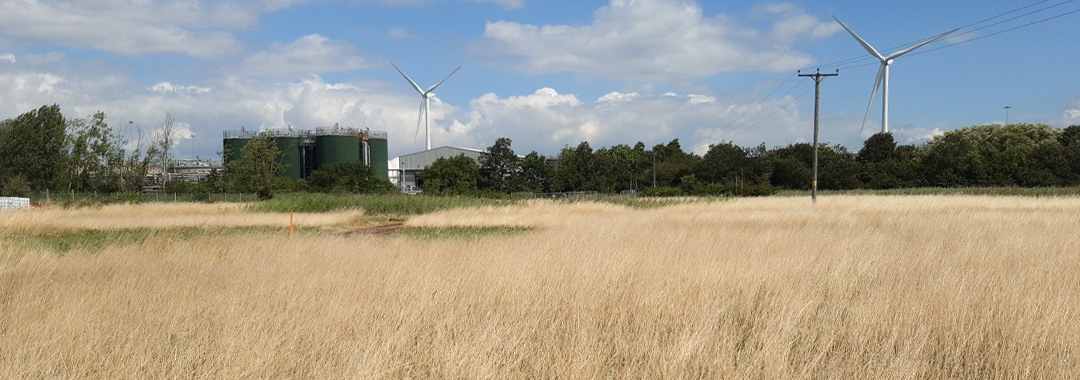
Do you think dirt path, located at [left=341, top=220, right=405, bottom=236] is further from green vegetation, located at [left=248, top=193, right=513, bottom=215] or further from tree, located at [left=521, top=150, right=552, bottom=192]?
tree, located at [left=521, top=150, right=552, bottom=192]

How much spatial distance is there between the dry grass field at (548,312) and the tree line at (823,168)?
5042cm

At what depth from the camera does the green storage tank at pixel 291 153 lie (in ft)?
288

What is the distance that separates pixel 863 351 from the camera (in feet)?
20.6

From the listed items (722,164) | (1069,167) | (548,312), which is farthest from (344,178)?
(1069,167)

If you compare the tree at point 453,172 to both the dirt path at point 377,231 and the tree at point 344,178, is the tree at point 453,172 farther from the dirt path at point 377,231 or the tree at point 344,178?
the dirt path at point 377,231

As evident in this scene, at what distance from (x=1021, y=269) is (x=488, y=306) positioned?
8286mm

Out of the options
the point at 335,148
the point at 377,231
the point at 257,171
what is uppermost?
the point at 335,148

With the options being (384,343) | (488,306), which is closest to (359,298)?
(488,306)

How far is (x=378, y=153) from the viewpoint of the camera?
326 ft

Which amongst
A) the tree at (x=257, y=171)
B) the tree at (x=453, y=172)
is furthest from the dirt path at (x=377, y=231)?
the tree at (x=453, y=172)

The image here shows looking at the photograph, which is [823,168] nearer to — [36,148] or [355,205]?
[355,205]

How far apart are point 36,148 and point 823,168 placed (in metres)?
80.5

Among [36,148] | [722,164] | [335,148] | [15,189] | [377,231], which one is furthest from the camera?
[335,148]

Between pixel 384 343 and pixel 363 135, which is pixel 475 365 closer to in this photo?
pixel 384 343
